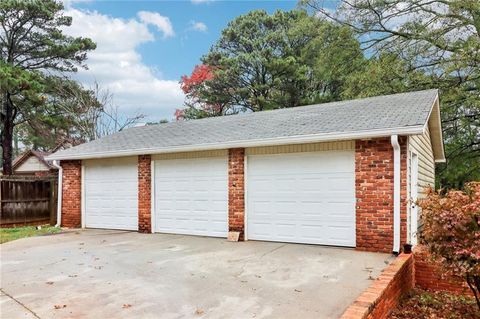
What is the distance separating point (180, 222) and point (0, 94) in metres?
15.5

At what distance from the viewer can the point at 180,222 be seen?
9508 millimetres

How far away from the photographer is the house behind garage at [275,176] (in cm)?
696

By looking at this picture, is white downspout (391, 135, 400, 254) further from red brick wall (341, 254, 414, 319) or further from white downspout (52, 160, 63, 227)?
white downspout (52, 160, 63, 227)

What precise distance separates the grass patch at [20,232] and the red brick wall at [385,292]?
846 centimetres

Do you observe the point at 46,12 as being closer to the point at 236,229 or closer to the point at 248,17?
the point at 248,17

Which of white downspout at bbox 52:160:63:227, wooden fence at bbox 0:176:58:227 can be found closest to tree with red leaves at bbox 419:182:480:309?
white downspout at bbox 52:160:63:227

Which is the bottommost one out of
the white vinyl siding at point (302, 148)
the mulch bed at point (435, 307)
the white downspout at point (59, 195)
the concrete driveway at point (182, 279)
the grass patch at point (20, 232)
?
the mulch bed at point (435, 307)

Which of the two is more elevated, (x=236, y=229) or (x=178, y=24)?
(x=178, y=24)

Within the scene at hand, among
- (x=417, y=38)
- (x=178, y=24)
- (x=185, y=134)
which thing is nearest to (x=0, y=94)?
(x=178, y=24)

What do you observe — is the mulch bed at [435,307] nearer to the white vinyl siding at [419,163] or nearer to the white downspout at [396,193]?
the white downspout at [396,193]

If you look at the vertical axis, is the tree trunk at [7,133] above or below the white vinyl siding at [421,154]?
above

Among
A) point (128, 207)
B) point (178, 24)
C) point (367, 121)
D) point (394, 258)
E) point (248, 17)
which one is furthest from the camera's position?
point (248, 17)

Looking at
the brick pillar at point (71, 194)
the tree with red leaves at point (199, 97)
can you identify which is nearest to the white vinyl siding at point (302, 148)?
the brick pillar at point (71, 194)

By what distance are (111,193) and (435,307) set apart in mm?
8478
